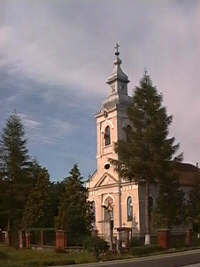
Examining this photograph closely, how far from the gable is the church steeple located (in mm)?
9234

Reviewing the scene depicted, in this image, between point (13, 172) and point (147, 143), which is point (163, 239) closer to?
point (147, 143)

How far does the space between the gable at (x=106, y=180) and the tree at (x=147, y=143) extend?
41.2 feet

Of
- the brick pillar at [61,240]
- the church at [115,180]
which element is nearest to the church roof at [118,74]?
the church at [115,180]

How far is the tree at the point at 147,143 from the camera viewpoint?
38156mm

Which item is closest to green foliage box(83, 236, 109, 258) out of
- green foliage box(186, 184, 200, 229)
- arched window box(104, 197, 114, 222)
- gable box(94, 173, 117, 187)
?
green foliage box(186, 184, 200, 229)

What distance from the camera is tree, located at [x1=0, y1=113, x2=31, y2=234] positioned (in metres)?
50.9

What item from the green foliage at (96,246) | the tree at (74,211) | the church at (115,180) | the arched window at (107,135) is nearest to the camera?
the green foliage at (96,246)

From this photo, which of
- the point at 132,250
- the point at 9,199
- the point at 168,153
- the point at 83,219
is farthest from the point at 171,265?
the point at 9,199

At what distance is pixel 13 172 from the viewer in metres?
51.5

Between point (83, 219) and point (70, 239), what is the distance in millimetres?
3380

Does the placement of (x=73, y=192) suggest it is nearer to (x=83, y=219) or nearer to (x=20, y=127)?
(x=83, y=219)

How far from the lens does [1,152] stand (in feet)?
171

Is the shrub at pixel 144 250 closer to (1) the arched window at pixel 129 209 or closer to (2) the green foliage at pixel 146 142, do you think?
(2) the green foliage at pixel 146 142

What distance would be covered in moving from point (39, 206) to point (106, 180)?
10642 millimetres
